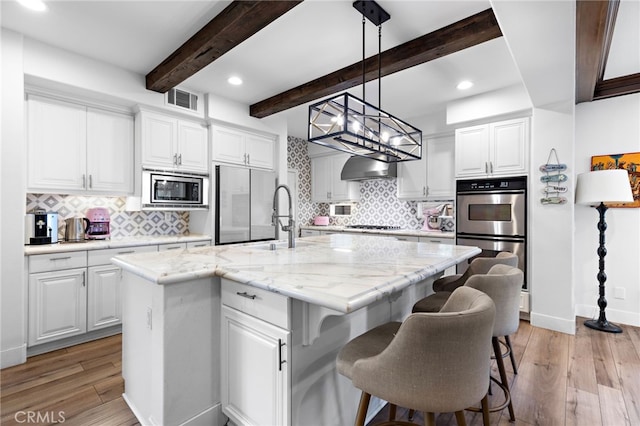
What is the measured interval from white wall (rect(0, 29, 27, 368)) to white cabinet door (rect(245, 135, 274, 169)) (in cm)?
224

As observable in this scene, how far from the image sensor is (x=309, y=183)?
6102 mm

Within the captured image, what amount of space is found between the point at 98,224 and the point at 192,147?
4.23 ft

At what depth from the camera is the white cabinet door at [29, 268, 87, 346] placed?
2.62 m

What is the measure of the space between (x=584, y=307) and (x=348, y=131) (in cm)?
361

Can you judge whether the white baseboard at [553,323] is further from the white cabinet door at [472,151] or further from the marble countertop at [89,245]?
the marble countertop at [89,245]

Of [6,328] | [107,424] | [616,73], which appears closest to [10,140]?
[6,328]

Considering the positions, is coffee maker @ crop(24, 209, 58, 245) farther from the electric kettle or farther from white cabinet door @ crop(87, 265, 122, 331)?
white cabinet door @ crop(87, 265, 122, 331)

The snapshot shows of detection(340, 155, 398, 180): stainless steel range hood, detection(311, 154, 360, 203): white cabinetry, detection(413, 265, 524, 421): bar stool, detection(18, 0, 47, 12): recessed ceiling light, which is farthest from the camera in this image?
detection(311, 154, 360, 203): white cabinetry

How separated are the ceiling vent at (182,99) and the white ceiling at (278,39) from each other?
12 cm

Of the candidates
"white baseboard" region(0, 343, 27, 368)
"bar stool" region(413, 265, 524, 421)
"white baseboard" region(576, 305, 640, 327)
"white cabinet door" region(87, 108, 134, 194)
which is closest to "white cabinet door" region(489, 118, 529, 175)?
"white baseboard" region(576, 305, 640, 327)

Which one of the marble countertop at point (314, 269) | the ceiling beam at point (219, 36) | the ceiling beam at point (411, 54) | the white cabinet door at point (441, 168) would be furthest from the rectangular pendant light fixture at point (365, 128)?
the white cabinet door at point (441, 168)

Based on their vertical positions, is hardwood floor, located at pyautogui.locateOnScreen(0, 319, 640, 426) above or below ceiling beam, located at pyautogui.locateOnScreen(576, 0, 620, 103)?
below

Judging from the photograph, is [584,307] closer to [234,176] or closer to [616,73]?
[616,73]

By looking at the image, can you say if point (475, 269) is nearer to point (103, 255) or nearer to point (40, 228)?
point (103, 255)
